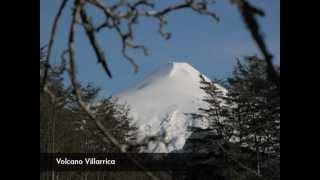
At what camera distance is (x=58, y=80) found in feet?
2.26

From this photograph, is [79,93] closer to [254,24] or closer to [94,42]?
[94,42]

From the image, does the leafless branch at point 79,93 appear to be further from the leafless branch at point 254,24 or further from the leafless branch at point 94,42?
the leafless branch at point 254,24

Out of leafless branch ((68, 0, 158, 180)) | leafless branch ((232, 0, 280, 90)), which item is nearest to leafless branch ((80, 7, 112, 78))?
leafless branch ((68, 0, 158, 180))

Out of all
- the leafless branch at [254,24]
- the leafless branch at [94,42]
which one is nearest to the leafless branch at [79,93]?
the leafless branch at [94,42]

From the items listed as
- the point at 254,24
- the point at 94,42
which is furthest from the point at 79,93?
the point at 254,24

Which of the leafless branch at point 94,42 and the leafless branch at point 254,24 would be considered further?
the leafless branch at point 94,42

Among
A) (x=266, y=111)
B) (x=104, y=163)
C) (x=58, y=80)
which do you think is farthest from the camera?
(x=266, y=111)

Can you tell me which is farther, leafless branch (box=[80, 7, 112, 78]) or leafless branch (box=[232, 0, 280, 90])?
leafless branch (box=[80, 7, 112, 78])

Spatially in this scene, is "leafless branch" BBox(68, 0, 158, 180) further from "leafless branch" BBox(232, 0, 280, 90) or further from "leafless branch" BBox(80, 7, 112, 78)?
"leafless branch" BBox(232, 0, 280, 90)
